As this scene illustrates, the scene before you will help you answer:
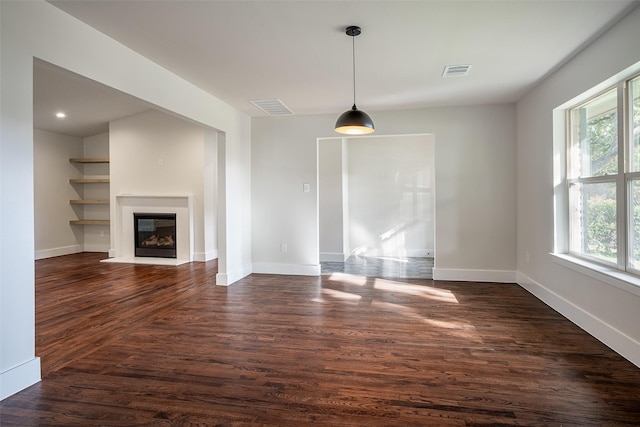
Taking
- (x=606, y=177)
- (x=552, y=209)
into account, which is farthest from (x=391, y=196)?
(x=606, y=177)

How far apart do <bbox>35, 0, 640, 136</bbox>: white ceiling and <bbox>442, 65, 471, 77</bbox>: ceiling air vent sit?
0.24ft

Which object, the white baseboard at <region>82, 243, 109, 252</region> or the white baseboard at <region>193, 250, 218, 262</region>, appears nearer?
the white baseboard at <region>193, 250, 218, 262</region>

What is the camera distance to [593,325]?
3016 mm

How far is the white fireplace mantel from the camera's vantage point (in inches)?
274

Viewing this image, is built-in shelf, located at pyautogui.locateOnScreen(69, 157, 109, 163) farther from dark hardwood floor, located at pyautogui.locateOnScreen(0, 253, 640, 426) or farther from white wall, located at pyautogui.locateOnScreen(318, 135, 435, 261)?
white wall, located at pyautogui.locateOnScreen(318, 135, 435, 261)

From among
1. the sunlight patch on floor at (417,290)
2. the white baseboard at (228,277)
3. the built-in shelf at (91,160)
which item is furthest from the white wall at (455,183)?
the built-in shelf at (91,160)

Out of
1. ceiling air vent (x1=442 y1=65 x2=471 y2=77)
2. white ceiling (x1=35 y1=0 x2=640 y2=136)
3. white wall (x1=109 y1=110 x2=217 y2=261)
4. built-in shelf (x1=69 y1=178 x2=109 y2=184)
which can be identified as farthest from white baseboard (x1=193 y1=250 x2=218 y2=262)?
ceiling air vent (x1=442 y1=65 x2=471 y2=77)

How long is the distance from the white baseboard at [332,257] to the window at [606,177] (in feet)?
12.7

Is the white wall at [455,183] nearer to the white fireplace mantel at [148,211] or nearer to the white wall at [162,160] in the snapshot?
the white wall at [162,160]

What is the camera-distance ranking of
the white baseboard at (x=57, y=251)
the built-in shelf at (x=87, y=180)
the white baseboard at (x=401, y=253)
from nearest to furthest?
the white baseboard at (x=57, y=251)
the white baseboard at (x=401, y=253)
the built-in shelf at (x=87, y=180)

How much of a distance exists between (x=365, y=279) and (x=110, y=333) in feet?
10.9

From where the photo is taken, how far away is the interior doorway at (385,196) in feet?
23.7

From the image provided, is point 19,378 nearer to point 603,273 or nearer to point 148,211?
point 603,273

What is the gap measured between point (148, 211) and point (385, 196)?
4.93 m
